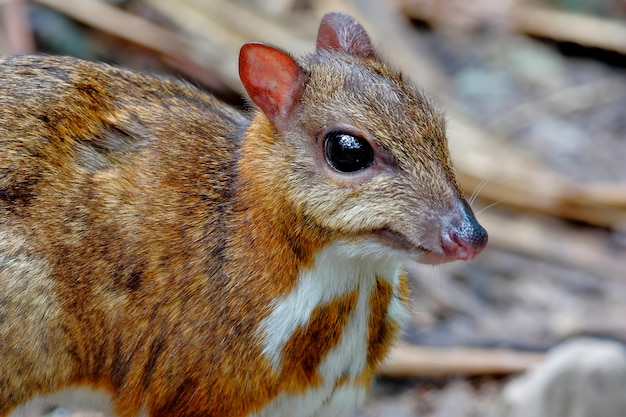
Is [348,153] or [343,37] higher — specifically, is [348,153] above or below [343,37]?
below

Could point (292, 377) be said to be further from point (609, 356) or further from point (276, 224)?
point (609, 356)

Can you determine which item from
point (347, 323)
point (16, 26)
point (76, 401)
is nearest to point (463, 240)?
point (347, 323)

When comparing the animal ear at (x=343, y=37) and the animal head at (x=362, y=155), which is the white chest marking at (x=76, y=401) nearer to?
the animal head at (x=362, y=155)

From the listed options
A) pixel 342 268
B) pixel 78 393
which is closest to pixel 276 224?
pixel 342 268

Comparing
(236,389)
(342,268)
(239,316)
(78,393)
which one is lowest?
(78,393)

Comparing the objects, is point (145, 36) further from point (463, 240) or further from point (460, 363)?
point (463, 240)

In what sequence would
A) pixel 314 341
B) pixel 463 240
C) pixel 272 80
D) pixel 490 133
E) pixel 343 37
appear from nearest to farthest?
pixel 463 240
pixel 272 80
pixel 314 341
pixel 343 37
pixel 490 133
